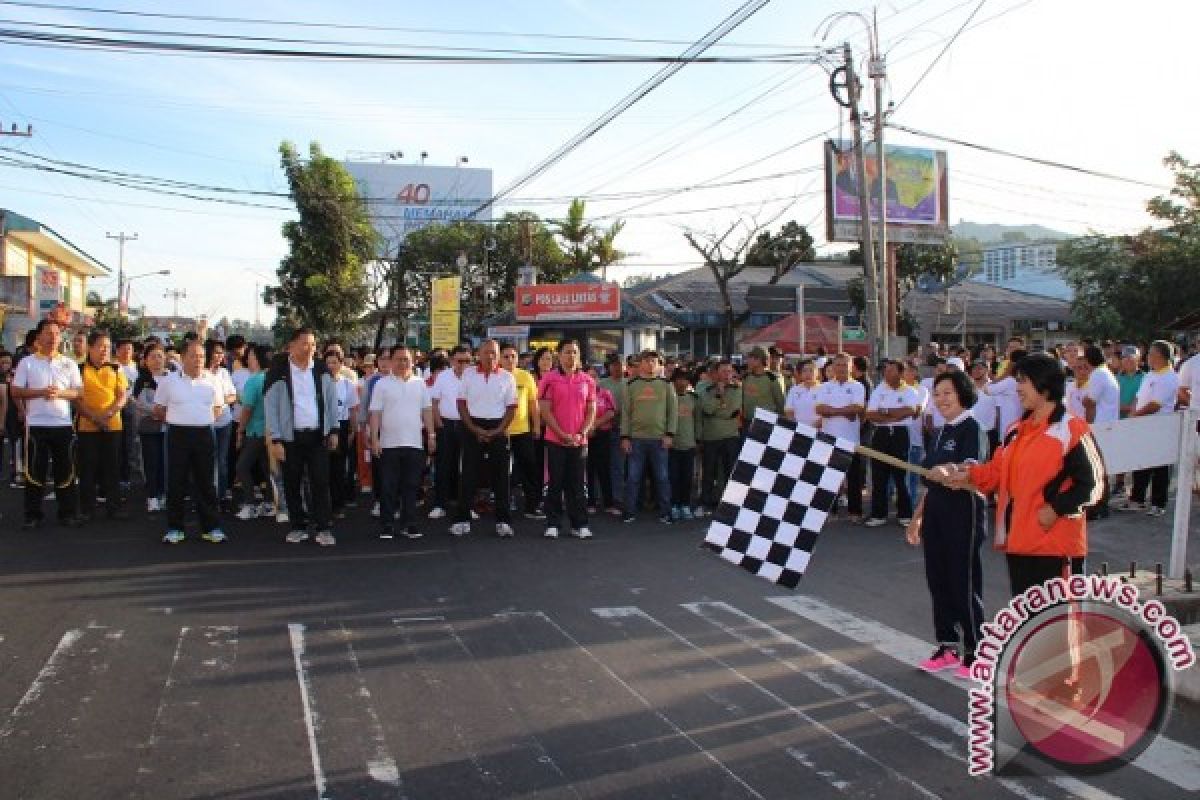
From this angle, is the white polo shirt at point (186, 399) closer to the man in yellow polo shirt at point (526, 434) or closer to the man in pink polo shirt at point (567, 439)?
the man in yellow polo shirt at point (526, 434)

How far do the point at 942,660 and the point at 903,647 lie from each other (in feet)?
1.92

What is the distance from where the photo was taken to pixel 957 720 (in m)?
4.92

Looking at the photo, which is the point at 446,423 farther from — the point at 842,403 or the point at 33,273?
the point at 33,273

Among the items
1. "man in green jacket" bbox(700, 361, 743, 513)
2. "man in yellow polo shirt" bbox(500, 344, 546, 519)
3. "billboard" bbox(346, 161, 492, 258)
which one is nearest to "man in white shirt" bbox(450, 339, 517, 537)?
"man in yellow polo shirt" bbox(500, 344, 546, 519)

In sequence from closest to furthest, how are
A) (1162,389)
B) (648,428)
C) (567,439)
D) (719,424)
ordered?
(567,439)
(1162,389)
(648,428)
(719,424)

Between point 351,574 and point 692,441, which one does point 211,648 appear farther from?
point 692,441

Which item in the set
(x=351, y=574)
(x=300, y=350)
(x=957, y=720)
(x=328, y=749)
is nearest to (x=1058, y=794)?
(x=957, y=720)

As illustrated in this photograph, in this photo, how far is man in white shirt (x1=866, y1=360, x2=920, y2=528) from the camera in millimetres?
11133

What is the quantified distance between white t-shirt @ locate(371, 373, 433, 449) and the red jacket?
6.29 m

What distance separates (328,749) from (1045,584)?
11.5 feet

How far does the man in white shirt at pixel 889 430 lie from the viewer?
1113cm

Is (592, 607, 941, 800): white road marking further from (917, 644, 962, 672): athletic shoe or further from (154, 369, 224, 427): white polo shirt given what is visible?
(154, 369, 224, 427): white polo shirt

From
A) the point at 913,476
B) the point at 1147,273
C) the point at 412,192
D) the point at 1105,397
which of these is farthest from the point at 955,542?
the point at 412,192

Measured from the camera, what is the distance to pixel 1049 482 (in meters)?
4.86
